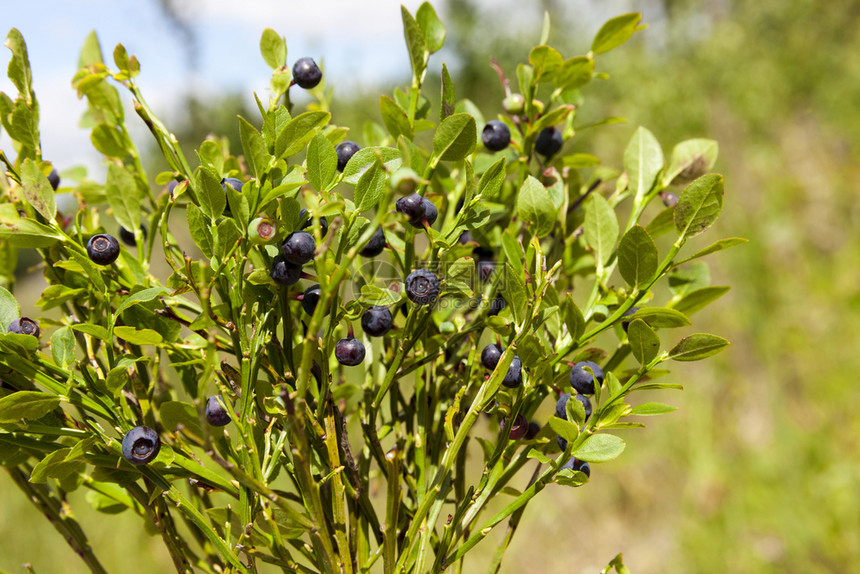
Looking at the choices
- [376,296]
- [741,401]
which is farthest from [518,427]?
[741,401]

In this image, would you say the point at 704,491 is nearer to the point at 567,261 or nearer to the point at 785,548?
the point at 785,548

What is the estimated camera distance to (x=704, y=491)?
2.74 metres

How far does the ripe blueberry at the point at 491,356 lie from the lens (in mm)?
407

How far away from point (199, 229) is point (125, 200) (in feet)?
0.48

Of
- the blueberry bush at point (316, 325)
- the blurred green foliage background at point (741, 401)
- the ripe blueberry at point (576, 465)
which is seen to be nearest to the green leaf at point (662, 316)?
the blueberry bush at point (316, 325)

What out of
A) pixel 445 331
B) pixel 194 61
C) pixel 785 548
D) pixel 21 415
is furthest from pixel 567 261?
pixel 194 61

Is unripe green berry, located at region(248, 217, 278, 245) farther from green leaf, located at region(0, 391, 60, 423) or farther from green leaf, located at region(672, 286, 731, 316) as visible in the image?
green leaf, located at region(672, 286, 731, 316)

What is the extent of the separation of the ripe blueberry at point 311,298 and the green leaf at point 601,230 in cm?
20

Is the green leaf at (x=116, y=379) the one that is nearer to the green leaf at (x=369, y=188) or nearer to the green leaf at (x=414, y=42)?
the green leaf at (x=369, y=188)

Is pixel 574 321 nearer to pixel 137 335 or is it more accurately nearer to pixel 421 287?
pixel 421 287

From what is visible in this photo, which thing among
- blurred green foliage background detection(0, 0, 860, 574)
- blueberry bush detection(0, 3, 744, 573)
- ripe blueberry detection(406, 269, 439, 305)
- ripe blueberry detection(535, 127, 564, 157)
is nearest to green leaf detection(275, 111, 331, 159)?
blueberry bush detection(0, 3, 744, 573)

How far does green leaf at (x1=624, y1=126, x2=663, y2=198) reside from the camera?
0.48m

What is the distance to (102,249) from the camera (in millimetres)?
370

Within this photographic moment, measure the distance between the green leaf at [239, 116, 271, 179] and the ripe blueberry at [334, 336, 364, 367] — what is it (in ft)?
0.39
